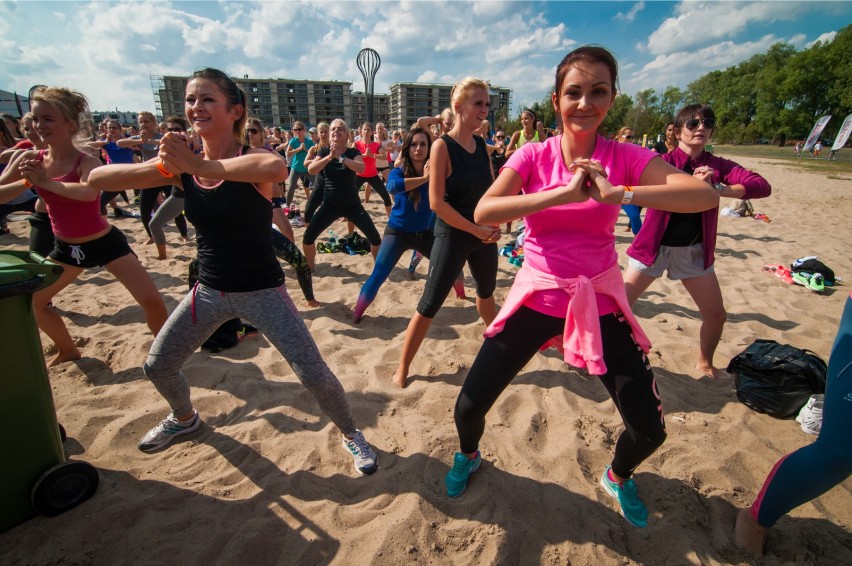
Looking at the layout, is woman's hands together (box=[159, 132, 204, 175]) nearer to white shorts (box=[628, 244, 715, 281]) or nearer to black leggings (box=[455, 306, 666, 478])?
black leggings (box=[455, 306, 666, 478])

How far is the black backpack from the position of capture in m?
2.93

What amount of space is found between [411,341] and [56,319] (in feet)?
10.3

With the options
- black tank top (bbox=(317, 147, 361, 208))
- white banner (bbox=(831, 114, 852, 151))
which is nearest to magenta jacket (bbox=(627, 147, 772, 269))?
black tank top (bbox=(317, 147, 361, 208))

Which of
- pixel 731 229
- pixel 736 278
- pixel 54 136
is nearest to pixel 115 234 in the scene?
pixel 54 136

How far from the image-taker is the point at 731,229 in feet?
29.4

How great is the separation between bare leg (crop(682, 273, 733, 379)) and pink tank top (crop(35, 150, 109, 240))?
4.76m

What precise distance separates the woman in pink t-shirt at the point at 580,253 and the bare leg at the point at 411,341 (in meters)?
1.20

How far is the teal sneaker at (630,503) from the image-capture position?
2131 mm

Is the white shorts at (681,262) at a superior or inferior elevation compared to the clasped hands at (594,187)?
inferior

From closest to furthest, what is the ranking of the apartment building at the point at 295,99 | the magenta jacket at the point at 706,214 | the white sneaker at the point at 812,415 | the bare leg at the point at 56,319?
the white sneaker at the point at 812,415, the magenta jacket at the point at 706,214, the bare leg at the point at 56,319, the apartment building at the point at 295,99

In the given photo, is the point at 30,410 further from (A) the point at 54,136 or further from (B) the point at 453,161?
(B) the point at 453,161

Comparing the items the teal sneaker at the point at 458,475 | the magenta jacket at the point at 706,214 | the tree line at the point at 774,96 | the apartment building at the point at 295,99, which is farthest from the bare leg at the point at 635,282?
the apartment building at the point at 295,99

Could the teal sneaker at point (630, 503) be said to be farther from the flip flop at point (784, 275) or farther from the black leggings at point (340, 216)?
the flip flop at point (784, 275)

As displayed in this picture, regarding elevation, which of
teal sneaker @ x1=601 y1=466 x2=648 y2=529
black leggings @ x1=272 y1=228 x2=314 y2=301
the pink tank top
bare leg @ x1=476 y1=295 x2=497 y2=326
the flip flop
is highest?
the pink tank top
